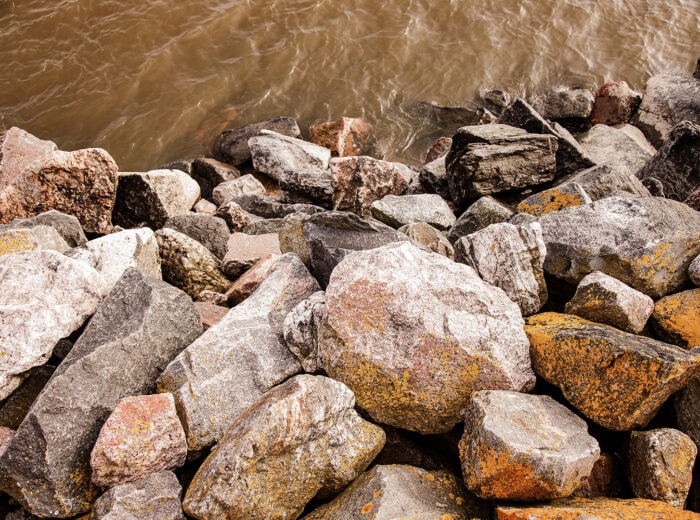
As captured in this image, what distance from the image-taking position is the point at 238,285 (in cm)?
448

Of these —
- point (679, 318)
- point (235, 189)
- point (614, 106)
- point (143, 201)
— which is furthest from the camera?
point (614, 106)

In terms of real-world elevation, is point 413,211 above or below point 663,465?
above

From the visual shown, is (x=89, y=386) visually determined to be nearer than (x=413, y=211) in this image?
Yes

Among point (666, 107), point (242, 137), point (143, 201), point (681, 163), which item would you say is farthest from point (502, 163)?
point (242, 137)

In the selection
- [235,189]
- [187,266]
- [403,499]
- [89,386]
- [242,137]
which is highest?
[242,137]

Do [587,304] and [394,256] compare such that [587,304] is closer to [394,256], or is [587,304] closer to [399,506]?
[394,256]

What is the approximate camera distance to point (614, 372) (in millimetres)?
2734

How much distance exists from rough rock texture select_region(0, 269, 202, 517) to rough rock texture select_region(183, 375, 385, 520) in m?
0.77

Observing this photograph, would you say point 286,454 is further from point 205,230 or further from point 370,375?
point 205,230

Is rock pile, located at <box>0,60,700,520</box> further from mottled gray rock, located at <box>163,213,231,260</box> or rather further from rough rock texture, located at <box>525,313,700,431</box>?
mottled gray rock, located at <box>163,213,231,260</box>

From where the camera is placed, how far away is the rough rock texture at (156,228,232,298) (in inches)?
194

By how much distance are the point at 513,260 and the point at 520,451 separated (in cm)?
165

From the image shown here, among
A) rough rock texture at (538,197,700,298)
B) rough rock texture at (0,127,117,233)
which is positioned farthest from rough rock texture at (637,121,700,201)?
rough rock texture at (0,127,117,233)

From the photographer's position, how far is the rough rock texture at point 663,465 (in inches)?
100
